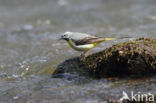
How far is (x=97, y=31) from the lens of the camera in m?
15.3

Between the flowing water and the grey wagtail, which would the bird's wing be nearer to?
the grey wagtail

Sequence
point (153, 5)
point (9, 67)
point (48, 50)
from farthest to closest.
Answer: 1. point (153, 5)
2. point (48, 50)
3. point (9, 67)

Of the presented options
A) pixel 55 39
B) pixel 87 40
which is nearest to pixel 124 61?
pixel 87 40

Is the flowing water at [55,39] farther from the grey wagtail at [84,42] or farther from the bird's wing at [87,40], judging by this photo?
A: the bird's wing at [87,40]

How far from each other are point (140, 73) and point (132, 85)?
0.55 m

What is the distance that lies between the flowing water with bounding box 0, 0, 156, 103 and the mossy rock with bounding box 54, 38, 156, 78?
288 millimetres

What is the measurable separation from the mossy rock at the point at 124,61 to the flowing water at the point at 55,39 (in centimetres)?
29

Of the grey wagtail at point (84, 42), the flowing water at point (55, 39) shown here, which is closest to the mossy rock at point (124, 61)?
A: the flowing water at point (55, 39)

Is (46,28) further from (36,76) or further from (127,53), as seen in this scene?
(127,53)

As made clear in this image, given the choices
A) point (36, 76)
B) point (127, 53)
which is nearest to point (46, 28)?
point (36, 76)

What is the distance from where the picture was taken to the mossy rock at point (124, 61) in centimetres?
734

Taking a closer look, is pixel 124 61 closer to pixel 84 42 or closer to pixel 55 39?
pixel 84 42

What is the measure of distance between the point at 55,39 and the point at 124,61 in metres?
7.83

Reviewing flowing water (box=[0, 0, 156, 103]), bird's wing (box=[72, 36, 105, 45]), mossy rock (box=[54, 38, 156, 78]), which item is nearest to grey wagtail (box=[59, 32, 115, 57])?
bird's wing (box=[72, 36, 105, 45])
